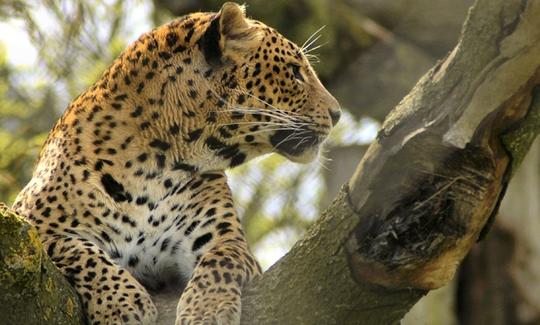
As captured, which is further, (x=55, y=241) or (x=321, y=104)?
(x=321, y=104)

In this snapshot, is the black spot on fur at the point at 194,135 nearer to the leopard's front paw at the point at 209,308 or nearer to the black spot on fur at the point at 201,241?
the black spot on fur at the point at 201,241

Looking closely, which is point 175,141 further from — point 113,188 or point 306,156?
point 306,156

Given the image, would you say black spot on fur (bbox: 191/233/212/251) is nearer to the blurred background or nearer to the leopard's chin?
the leopard's chin

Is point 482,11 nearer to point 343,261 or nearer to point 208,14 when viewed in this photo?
point 343,261

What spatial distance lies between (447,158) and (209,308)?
190 centimetres

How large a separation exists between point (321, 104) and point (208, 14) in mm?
1042

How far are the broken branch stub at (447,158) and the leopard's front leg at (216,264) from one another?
1.05m

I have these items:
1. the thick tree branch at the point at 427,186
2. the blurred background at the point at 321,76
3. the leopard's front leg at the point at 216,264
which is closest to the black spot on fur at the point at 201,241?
the leopard's front leg at the point at 216,264

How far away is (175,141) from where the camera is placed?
7.81 metres

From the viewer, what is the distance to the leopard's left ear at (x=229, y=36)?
7819 millimetres

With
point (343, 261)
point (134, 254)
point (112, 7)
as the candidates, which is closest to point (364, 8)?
point (112, 7)

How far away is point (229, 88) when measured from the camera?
307 inches

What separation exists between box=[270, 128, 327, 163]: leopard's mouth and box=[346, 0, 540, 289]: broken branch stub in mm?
2064

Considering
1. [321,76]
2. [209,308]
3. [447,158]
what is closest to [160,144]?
[209,308]
